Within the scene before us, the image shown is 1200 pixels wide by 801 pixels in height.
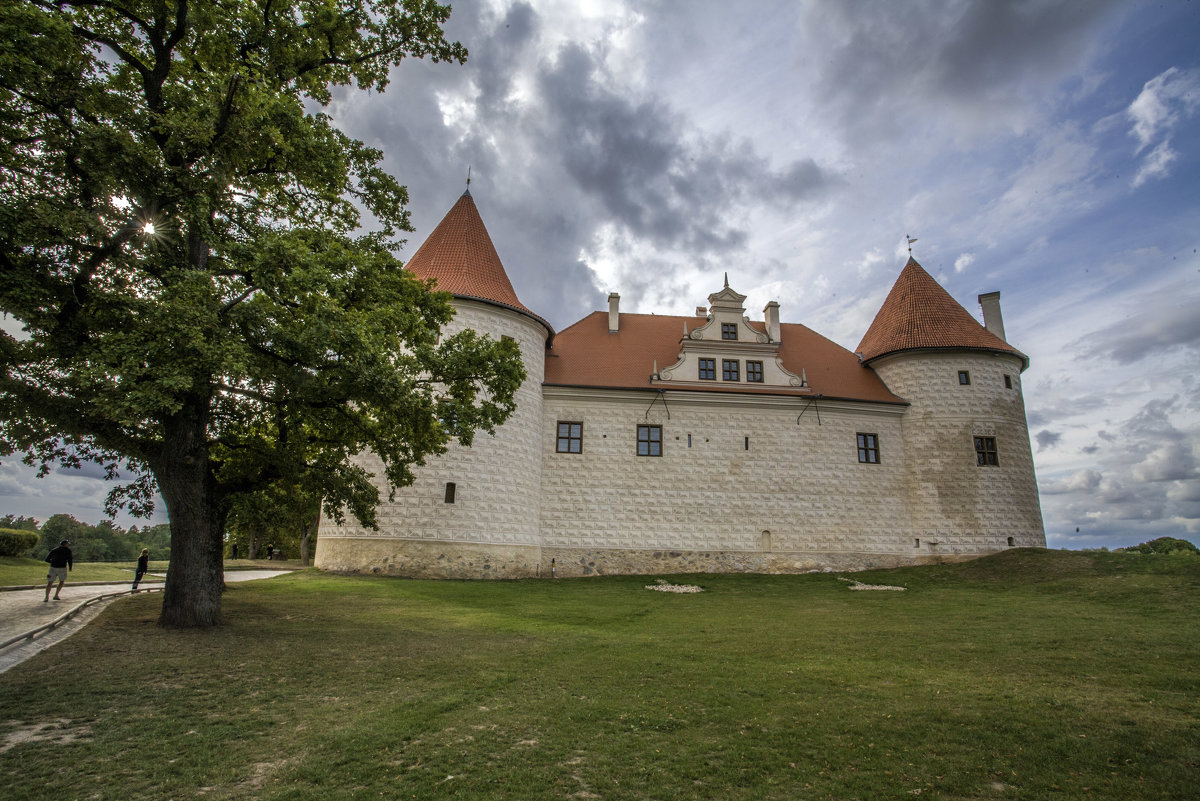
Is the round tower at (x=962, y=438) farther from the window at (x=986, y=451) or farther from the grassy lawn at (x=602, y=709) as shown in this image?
the grassy lawn at (x=602, y=709)

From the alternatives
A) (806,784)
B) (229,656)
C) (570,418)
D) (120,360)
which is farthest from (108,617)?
(570,418)

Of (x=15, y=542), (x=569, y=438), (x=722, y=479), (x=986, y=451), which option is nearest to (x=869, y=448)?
(x=986, y=451)

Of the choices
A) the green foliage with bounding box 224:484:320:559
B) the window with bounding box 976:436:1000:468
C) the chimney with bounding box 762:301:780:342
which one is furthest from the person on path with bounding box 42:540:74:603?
the window with bounding box 976:436:1000:468

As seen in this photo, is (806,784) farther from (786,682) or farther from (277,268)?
(277,268)

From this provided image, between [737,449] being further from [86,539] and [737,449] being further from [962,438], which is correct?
[86,539]

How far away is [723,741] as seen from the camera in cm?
548

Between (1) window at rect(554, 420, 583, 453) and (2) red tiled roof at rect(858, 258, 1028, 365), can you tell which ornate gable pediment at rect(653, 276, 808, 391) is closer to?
(1) window at rect(554, 420, 583, 453)

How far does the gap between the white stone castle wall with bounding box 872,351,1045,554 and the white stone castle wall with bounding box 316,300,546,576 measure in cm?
1523

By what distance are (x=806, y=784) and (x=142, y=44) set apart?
1458 cm

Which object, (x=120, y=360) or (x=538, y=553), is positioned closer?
(x=120, y=360)

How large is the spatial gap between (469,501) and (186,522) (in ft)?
36.0

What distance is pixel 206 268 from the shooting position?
35.4ft

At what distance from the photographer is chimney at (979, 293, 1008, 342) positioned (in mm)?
26945

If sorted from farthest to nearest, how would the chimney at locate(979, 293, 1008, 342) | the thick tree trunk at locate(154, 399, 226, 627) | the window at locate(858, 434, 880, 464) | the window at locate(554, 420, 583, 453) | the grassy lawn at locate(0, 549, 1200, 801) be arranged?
the chimney at locate(979, 293, 1008, 342) → the window at locate(858, 434, 880, 464) → the window at locate(554, 420, 583, 453) → the thick tree trunk at locate(154, 399, 226, 627) → the grassy lawn at locate(0, 549, 1200, 801)
